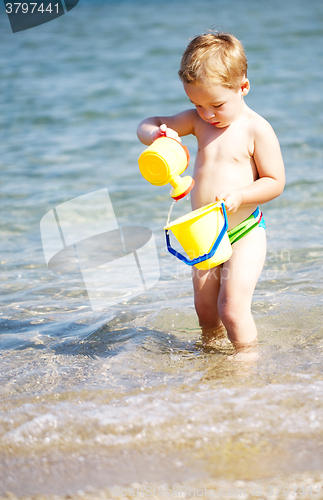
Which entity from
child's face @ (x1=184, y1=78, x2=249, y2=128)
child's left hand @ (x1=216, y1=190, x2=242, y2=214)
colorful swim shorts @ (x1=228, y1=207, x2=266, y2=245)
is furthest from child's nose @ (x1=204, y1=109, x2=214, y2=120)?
colorful swim shorts @ (x1=228, y1=207, x2=266, y2=245)

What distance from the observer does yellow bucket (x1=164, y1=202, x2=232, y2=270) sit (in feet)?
6.55

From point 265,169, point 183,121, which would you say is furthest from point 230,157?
point 183,121

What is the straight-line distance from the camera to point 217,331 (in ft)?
8.63

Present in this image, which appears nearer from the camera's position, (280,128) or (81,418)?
(81,418)

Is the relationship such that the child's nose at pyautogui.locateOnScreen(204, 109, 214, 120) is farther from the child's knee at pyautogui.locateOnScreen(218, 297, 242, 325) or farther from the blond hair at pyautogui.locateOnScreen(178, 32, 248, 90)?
the child's knee at pyautogui.locateOnScreen(218, 297, 242, 325)

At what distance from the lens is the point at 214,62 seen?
210 cm

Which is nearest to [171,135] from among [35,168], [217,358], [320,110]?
[217,358]

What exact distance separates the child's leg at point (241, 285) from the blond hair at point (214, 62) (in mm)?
687

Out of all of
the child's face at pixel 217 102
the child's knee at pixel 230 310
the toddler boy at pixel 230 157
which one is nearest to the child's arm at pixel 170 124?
the toddler boy at pixel 230 157

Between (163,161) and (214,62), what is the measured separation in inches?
18.4

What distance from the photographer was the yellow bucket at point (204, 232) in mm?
1996

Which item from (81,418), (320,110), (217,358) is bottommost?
(320,110)

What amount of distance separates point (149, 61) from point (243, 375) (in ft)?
→ 37.4

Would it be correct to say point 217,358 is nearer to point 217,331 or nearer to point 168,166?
point 217,331
